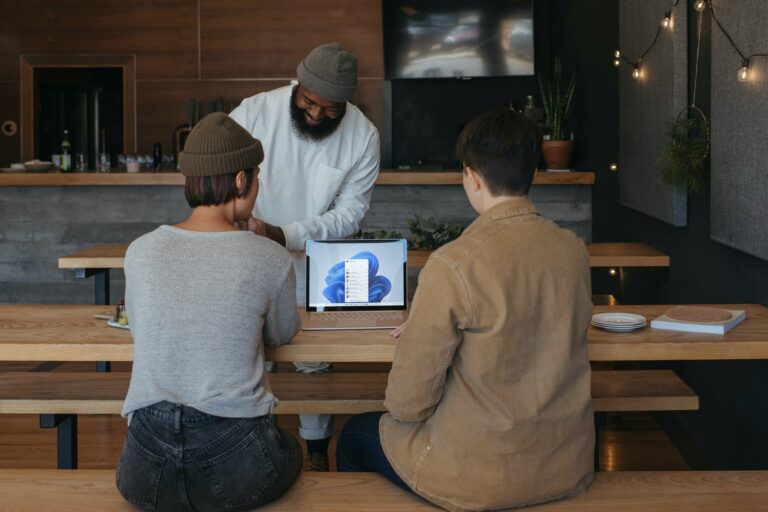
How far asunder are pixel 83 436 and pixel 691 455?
241cm

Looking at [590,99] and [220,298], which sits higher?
[590,99]

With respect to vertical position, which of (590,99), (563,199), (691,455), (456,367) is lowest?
(691,455)

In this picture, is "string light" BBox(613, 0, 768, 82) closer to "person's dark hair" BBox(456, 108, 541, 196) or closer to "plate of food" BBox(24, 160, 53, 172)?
"person's dark hair" BBox(456, 108, 541, 196)

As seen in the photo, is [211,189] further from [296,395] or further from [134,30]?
[134,30]

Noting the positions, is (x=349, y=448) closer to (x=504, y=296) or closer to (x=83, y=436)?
(x=504, y=296)

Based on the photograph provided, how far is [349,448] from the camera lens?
2.26m

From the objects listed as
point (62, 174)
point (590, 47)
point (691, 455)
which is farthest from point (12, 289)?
point (691, 455)

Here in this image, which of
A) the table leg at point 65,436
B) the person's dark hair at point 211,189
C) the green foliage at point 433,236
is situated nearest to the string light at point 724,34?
the green foliage at point 433,236

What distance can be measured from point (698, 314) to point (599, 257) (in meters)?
1.57

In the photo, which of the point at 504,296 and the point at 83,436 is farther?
the point at 83,436

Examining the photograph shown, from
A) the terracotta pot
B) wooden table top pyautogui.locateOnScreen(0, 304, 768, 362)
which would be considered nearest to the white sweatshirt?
wooden table top pyautogui.locateOnScreen(0, 304, 768, 362)

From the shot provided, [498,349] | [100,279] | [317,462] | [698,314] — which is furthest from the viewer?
[100,279]

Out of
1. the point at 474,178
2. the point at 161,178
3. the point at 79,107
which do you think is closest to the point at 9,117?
the point at 79,107

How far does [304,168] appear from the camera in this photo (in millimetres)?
3367
